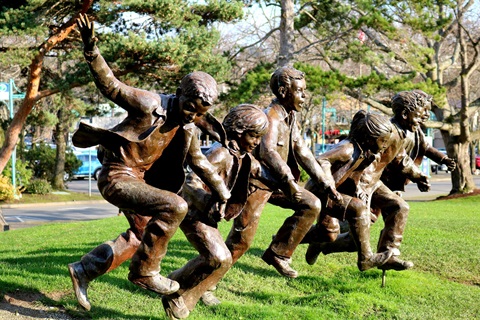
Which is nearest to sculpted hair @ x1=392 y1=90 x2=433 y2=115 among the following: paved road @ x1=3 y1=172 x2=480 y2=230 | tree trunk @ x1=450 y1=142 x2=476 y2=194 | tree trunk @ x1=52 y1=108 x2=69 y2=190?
paved road @ x1=3 y1=172 x2=480 y2=230

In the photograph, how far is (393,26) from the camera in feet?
57.5

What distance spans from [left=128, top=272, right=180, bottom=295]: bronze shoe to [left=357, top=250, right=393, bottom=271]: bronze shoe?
2702 mm

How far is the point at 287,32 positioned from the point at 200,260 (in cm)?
1617

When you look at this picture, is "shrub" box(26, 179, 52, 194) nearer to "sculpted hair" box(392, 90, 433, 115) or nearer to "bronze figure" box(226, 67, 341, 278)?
"bronze figure" box(226, 67, 341, 278)

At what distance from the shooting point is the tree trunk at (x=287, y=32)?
20422 millimetres

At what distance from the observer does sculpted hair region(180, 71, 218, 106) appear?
4996mm

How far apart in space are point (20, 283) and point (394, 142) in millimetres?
4266

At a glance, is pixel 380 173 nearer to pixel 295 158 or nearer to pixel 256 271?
pixel 295 158

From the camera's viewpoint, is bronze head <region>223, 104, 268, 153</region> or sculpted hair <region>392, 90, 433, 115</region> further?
sculpted hair <region>392, 90, 433, 115</region>

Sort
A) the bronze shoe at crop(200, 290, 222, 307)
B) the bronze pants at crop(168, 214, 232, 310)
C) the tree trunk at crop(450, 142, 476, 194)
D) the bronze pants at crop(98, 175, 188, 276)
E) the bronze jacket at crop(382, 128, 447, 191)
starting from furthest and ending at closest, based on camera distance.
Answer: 1. the tree trunk at crop(450, 142, 476, 194)
2. the bronze jacket at crop(382, 128, 447, 191)
3. the bronze shoe at crop(200, 290, 222, 307)
4. the bronze pants at crop(168, 214, 232, 310)
5. the bronze pants at crop(98, 175, 188, 276)

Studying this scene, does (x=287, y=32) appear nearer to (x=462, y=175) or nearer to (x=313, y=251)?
(x=462, y=175)

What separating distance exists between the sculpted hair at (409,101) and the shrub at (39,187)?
20.5 meters

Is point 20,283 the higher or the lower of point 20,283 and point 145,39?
the lower

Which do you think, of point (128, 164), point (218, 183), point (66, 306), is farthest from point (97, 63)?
point (66, 306)
